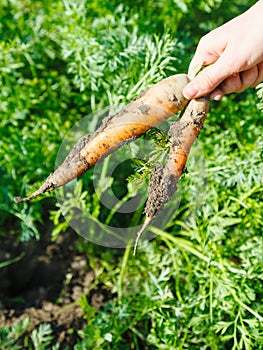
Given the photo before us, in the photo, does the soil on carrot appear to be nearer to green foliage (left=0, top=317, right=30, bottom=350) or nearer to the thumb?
green foliage (left=0, top=317, right=30, bottom=350)

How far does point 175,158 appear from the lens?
1.50 meters

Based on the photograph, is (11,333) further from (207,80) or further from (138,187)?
(207,80)

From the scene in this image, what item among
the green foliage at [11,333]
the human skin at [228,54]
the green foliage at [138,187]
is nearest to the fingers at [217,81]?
the human skin at [228,54]

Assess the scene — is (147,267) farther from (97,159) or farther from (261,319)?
(97,159)

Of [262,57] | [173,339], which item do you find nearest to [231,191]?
[173,339]

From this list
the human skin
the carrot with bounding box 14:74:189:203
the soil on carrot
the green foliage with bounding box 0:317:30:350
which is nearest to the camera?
the human skin

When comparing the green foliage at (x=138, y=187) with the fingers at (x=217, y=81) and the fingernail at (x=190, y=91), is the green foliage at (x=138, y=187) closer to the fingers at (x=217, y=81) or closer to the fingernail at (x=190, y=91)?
the fingers at (x=217, y=81)

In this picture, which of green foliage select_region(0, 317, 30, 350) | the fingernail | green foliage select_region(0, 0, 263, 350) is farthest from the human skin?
green foliage select_region(0, 317, 30, 350)

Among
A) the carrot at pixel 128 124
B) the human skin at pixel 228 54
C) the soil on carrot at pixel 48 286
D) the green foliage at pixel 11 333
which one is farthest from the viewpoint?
the soil on carrot at pixel 48 286

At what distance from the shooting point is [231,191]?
6.93ft

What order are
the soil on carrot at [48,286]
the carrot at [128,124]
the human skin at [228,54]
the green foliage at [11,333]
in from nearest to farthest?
the human skin at [228,54] < the carrot at [128,124] < the green foliage at [11,333] < the soil on carrot at [48,286]

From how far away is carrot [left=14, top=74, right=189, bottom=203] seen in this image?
1534 mm

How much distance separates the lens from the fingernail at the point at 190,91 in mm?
1481

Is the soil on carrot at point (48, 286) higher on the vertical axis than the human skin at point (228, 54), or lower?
lower
